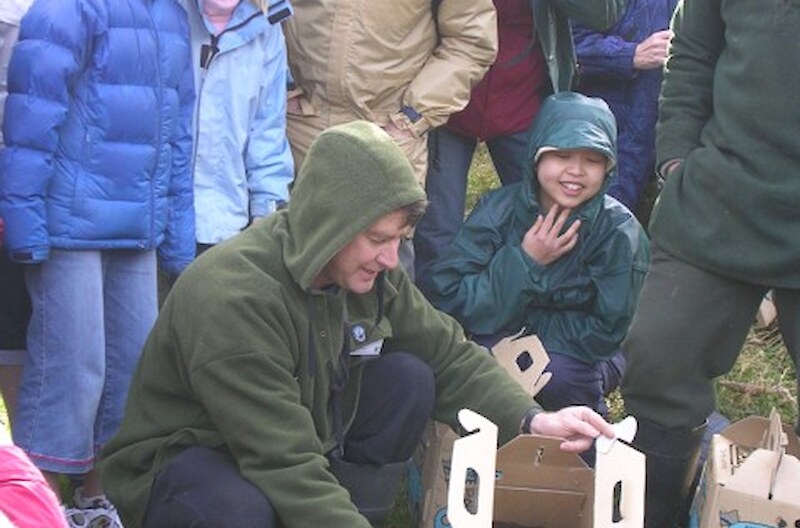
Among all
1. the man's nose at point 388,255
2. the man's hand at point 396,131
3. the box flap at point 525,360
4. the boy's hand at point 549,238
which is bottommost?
the box flap at point 525,360

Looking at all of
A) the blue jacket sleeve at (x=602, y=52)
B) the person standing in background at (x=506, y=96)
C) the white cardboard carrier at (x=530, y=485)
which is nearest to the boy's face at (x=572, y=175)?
the person standing in background at (x=506, y=96)

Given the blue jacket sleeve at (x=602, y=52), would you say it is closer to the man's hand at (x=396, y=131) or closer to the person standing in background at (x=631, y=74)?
the person standing in background at (x=631, y=74)

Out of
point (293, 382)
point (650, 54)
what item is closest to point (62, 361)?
point (293, 382)

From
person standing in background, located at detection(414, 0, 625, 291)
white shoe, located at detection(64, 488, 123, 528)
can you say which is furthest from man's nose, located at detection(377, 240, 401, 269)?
person standing in background, located at detection(414, 0, 625, 291)

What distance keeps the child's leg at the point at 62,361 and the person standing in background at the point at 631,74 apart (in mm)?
2380

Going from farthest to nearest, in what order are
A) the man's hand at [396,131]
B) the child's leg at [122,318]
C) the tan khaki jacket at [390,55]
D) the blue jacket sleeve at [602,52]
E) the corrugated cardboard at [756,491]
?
the blue jacket sleeve at [602,52] < the man's hand at [396,131] < the tan khaki jacket at [390,55] < the child's leg at [122,318] < the corrugated cardboard at [756,491]

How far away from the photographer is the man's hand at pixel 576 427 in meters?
3.22

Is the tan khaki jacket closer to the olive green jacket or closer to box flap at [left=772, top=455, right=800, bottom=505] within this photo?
the olive green jacket

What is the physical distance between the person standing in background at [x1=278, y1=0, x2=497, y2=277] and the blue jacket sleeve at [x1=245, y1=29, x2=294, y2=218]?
18 cm

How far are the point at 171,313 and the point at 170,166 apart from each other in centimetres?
79

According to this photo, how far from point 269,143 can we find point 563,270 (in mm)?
1019

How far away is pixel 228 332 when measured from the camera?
3139mm

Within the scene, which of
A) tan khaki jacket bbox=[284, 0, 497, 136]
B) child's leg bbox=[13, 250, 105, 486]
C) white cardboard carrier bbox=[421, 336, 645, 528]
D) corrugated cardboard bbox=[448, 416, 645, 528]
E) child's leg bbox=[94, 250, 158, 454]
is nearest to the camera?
white cardboard carrier bbox=[421, 336, 645, 528]

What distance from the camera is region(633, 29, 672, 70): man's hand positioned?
17.7ft
